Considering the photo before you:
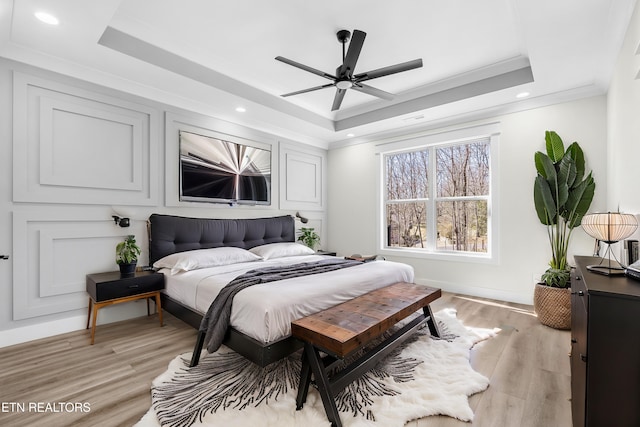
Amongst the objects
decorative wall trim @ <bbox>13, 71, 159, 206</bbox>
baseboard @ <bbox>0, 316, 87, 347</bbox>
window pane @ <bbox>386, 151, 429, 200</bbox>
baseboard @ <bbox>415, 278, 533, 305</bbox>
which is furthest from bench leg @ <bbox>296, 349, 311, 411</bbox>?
window pane @ <bbox>386, 151, 429, 200</bbox>

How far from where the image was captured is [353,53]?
2432mm

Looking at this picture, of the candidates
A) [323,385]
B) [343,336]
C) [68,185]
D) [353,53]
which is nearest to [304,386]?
[323,385]

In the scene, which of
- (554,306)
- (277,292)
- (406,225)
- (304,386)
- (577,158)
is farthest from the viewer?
(406,225)

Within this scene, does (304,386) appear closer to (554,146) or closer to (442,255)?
(442,255)

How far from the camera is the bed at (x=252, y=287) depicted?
1.89 meters

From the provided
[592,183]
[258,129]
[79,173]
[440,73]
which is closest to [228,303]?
[79,173]

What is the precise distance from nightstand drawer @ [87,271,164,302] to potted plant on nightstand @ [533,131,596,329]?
3.91 m

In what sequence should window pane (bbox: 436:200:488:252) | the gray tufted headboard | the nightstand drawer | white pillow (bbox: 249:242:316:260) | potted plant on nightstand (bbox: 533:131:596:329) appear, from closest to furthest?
the nightstand drawer < potted plant on nightstand (bbox: 533:131:596:329) < the gray tufted headboard < white pillow (bbox: 249:242:316:260) < window pane (bbox: 436:200:488:252)

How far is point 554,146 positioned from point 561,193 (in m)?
0.56

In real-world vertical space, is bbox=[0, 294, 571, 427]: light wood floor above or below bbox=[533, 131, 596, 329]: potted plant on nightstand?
below

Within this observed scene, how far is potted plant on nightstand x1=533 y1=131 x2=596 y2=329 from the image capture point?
2994mm

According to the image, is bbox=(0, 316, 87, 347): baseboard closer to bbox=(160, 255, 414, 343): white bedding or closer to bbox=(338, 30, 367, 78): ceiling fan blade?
bbox=(160, 255, 414, 343): white bedding

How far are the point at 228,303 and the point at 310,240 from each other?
3.04m

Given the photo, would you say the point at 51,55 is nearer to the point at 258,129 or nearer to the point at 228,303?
the point at 258,129
